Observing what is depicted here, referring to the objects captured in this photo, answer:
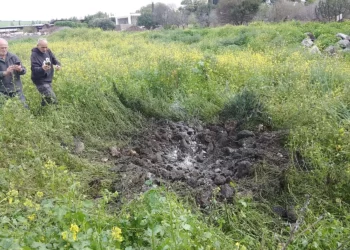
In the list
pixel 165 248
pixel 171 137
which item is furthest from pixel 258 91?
pixel 165 248

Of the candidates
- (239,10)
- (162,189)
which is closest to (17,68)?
(162,189)

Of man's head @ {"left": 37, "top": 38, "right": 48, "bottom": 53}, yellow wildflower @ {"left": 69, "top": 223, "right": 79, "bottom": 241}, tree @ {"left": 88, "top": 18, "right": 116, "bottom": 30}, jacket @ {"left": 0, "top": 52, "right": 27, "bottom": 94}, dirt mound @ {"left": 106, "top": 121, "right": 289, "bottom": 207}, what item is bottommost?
dirt mound @ {"left": 106, "top": 121, "right": 289, "bottom": 207}

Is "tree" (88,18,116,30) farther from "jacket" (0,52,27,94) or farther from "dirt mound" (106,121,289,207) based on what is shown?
"dirt mound" (106,121,289,207)

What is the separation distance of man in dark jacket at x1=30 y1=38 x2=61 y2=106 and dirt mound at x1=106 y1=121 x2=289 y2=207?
1.92 metres

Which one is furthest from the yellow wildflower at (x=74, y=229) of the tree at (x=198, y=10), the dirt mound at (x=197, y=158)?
the tree at (x=198, y=10)

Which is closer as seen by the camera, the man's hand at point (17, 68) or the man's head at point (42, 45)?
the man's hand at point (17, 68)

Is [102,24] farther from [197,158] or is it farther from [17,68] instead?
[197,158]

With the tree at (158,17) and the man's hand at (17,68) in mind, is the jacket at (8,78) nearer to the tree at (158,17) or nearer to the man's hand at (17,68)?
the man's hand at (17,68)

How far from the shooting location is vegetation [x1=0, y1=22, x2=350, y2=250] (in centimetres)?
250

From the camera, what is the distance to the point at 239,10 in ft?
81.1

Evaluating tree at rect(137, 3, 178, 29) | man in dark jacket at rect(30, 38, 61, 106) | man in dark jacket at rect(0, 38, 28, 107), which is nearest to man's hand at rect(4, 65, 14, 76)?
man in dark jacket at rect(0, 38, 28, 107)

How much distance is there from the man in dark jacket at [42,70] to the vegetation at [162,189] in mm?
194

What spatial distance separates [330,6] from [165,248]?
2009cm

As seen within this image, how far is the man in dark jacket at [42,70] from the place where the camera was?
5934 millimetres
